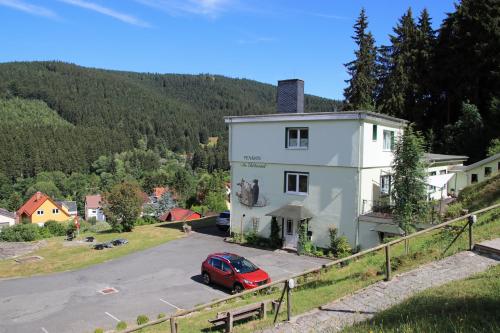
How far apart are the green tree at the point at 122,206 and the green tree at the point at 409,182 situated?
963 inches

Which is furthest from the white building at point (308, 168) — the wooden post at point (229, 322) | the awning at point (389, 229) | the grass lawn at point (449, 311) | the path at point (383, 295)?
the grass lawn at point (449, 311)

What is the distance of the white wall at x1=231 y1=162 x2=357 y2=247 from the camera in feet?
81.4

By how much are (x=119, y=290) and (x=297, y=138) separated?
14.4 meters

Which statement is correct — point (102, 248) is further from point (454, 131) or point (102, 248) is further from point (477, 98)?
point (477, 98)

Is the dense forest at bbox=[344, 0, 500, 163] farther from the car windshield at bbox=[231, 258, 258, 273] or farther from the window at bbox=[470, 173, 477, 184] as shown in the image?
the car windshield at bbox=[231, 258, 258, 273]

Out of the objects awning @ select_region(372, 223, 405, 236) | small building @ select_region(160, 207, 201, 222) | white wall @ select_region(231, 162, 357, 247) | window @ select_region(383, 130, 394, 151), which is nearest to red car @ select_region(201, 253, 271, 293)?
white wall @ select_region(231, 162, 357, 247)

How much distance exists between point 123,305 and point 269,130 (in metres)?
15.3

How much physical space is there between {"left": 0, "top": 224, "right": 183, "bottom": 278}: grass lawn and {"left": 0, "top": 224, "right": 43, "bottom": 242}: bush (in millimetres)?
15349

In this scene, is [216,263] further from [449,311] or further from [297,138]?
[449,311]

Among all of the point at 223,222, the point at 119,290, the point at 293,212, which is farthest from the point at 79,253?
the point at 293,212

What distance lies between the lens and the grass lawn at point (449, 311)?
5.89 metres

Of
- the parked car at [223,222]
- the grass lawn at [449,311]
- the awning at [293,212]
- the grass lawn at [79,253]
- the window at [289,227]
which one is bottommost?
the grass lawn at [79,253]

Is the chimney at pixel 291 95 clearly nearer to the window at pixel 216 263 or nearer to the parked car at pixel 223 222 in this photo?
the parked car at pixel 223 222

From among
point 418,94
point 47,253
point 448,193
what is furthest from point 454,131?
point 47,253
